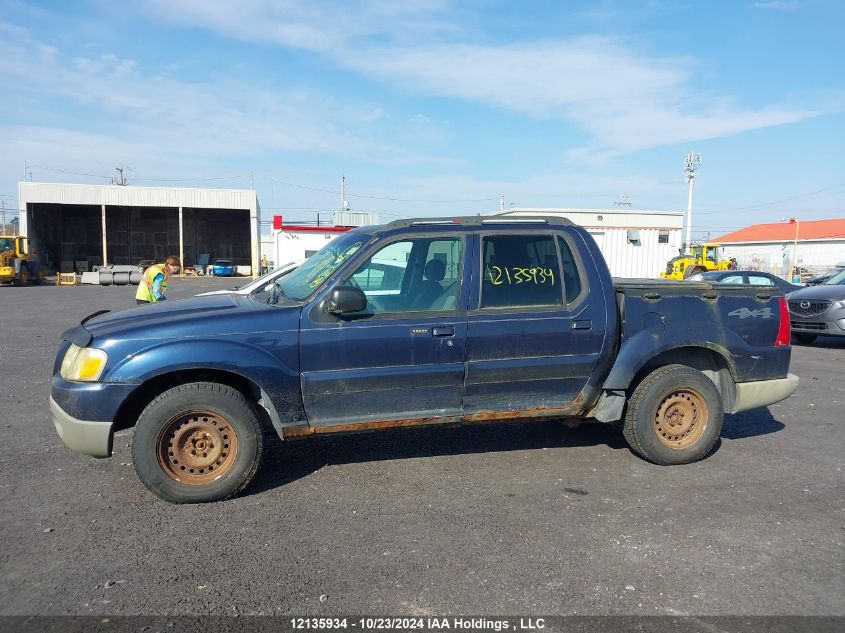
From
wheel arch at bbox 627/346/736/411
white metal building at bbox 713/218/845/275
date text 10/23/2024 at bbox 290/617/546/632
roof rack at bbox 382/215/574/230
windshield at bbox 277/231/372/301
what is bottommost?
date text 10/23/2024 at bbox 290/617/546/632

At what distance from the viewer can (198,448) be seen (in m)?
4.26

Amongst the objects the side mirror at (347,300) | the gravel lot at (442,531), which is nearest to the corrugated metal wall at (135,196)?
the gravel lot at (442,531)

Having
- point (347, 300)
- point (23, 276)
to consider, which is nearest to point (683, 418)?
point (347, 300)

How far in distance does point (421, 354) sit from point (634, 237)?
2731cm

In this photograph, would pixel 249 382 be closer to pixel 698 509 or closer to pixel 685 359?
pixel 698 509

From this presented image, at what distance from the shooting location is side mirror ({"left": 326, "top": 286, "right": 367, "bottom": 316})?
420 cm

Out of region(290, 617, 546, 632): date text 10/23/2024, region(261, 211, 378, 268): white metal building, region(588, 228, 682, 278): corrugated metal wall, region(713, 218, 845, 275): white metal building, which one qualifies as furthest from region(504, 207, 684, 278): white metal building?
region(290, 617, 546, 632): date text 10/23/2024

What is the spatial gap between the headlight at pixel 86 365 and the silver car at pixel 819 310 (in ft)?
39.1

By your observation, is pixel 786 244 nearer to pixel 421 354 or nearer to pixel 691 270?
pixel 691 270

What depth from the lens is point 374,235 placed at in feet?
15.3

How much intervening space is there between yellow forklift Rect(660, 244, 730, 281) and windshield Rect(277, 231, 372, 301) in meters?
24.0

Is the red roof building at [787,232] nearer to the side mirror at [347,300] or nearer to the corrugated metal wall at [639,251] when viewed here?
the corrugated metal wall at [639,251]

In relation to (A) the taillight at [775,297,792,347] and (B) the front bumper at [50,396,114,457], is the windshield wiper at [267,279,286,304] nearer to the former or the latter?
(B) the front bumper at [50,396,114,457]

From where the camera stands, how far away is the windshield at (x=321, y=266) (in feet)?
15.2
